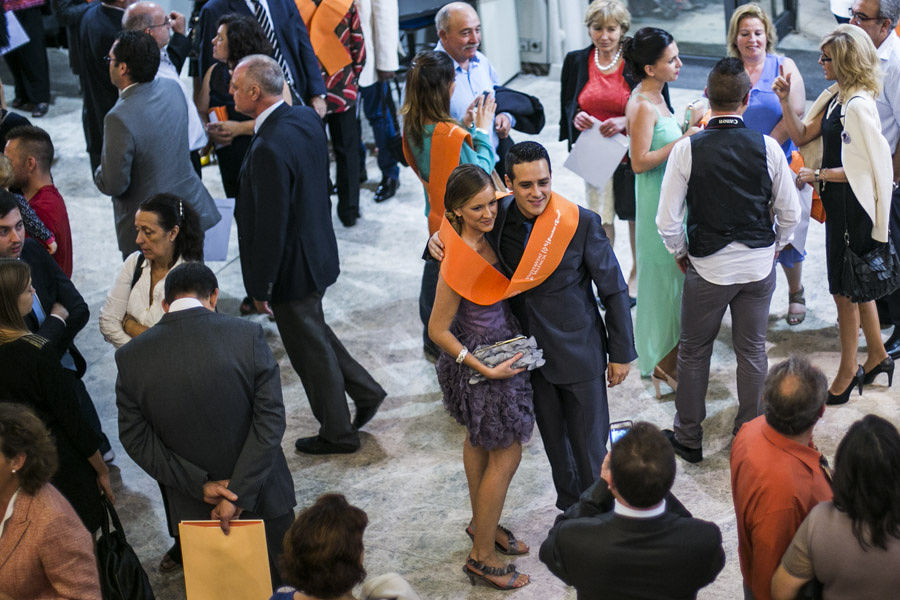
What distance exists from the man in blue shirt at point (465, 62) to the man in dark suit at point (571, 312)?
4.48 ft

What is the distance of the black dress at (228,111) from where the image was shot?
17.4 feet

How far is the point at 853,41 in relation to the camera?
12.8ft

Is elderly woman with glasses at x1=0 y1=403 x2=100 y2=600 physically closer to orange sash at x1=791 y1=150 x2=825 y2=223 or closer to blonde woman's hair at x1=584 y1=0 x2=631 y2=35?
orange sash at x1=791 y1=150 x2=825 y2=223

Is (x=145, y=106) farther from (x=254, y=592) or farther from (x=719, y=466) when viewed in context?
(x=719, y=466)

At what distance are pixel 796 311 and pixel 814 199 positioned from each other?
80 cm

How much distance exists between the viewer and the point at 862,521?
7.50 ft

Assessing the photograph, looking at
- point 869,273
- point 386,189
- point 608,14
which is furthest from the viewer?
point 386,189

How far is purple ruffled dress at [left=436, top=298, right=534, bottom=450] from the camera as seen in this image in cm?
341

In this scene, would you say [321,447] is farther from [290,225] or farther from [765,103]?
[765,103]

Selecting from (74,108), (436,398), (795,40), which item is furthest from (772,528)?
(74,108)

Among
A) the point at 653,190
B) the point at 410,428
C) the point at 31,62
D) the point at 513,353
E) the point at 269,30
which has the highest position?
the point at 269,30

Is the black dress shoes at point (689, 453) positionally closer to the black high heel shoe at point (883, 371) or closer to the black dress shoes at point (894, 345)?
the black high heel shoe at point (883, 371)

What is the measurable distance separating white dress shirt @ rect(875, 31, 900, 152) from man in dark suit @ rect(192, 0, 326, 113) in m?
2.76

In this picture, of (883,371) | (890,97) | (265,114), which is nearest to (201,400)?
(265,114)
